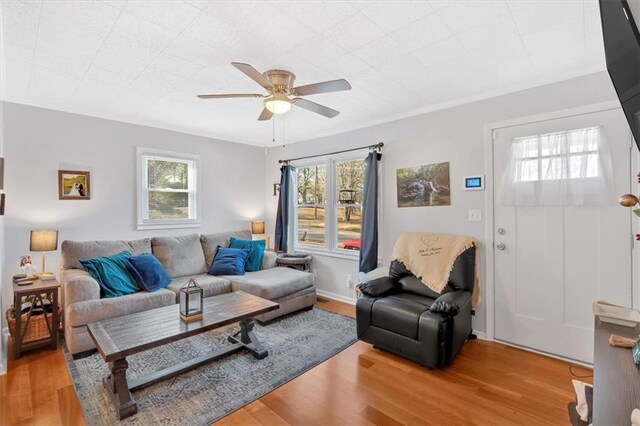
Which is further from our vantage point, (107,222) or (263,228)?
(263,228)

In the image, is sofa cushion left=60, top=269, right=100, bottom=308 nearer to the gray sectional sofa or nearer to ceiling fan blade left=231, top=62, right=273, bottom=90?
the gray sectional sofa

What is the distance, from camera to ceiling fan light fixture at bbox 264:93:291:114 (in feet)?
8.01

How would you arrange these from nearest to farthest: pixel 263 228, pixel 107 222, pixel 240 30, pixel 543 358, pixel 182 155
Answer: pixel 240 30
pixel 543 358
pixel 107 222
pixel 182 155
pixel 263 228

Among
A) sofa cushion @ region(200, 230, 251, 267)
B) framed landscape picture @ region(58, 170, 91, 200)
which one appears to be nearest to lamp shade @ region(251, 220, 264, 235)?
sofa cushion @ region(200, 230, 251, 267)

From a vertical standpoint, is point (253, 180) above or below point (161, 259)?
above

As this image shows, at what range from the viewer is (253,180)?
5.27 metres

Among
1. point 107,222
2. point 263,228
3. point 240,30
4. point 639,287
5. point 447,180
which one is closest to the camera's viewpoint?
point 240,30

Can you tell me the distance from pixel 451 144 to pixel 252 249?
9.31ft

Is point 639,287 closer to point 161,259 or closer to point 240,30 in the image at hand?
point 240,30

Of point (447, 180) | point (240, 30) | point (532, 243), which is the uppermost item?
point (240, 30)

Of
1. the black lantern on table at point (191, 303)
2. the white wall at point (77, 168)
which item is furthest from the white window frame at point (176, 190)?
the black lantern on table at point (191, 303)

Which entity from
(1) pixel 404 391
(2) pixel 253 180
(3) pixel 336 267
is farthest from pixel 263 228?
(1) pixel 404 391

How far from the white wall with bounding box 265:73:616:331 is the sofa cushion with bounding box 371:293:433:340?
898 millimetres

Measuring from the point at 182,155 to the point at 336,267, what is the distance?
274 cm
